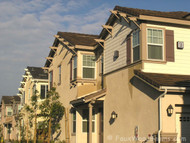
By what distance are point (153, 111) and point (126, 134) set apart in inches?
118

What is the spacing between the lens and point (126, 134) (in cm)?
1572

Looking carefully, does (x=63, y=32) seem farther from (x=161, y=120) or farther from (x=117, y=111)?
(x=161, y=120)

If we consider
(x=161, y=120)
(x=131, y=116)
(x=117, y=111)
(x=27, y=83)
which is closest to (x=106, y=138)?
(x=117, y=111)

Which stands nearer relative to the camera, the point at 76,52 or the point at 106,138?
the point at 106,138

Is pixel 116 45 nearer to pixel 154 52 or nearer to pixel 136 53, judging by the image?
pixel 136 53

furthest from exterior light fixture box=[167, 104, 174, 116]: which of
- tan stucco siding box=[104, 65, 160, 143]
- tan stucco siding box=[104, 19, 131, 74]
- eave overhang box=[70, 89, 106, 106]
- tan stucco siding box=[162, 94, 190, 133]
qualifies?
eave overhang box=[70, 89, 106, 106]

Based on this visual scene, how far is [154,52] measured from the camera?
15.0m

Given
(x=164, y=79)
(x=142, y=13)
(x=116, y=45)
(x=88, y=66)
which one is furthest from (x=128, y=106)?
(x=88, y=66)

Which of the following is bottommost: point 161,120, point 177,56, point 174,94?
point 161,120

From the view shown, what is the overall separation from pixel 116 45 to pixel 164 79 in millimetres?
5007

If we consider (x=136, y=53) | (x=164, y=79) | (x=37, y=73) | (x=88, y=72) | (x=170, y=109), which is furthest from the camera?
(x=37, y=73)

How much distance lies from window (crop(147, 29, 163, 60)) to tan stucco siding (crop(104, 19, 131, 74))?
1.64m

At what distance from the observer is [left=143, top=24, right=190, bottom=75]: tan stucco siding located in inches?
582

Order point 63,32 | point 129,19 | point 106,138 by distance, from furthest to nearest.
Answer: point 63,32, point 106,138, point 129,19
